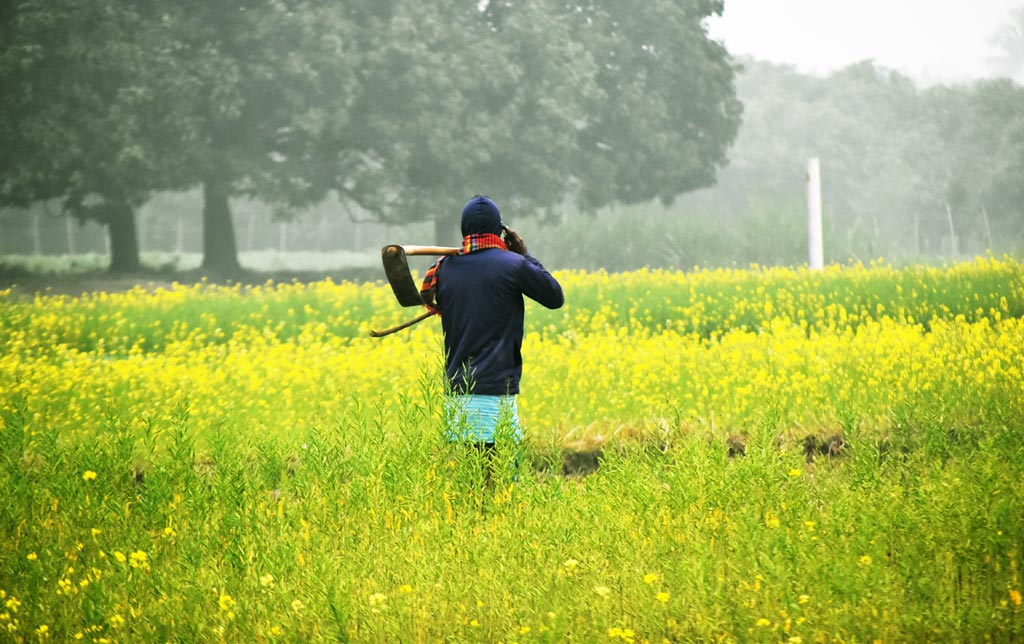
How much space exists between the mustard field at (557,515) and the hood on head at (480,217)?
0.79 metres

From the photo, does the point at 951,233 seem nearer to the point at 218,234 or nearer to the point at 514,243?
the point at 218,234

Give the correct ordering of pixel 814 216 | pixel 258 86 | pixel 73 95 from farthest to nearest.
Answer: pixel 258 86 < pixel 73 95 < pixel 814 216

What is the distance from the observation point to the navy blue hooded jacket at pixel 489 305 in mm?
5238

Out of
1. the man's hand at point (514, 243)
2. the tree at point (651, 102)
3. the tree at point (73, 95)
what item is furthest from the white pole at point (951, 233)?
the man's hand at point (514, 243)

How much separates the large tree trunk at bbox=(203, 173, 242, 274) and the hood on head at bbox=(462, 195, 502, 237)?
70.9 ft

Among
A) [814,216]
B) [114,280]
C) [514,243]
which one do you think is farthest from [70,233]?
[514,243]

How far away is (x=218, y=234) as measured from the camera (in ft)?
86.9

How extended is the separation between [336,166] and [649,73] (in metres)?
9.06

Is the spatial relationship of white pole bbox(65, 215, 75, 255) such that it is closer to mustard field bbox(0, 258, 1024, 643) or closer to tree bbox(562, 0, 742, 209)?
tree bbox(562, 0, 742, 209)

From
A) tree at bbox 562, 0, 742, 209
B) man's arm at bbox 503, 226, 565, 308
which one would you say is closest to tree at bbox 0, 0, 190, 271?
tree at bbox 562, 0, 742, 209

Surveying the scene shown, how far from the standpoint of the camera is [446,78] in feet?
79.1

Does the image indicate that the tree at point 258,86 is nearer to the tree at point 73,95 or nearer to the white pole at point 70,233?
the tree at point 73,95

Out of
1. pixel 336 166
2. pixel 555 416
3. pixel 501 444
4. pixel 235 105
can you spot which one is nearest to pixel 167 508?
pixel 501 444

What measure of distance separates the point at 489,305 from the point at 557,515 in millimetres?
1126
